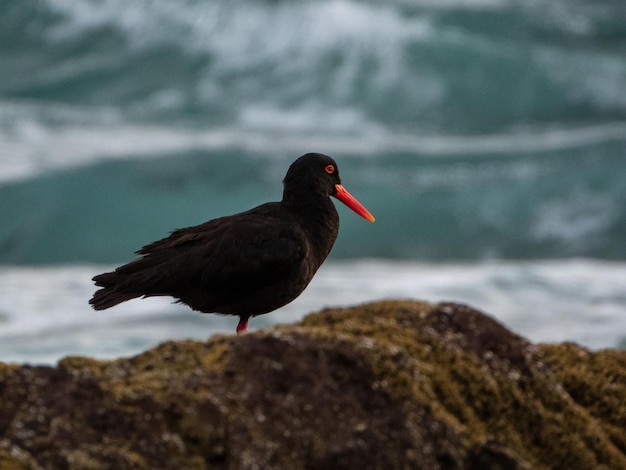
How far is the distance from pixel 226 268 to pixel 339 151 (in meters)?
18.1

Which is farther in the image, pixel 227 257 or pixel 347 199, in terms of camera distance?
pixel 347 199

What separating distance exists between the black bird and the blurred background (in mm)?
9855

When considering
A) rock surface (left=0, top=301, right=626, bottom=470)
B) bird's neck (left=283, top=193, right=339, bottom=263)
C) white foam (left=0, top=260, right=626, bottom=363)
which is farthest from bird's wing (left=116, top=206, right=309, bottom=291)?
white foam (left=0, top=260, right=626, bottom=363)

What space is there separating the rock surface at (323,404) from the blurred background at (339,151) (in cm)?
1241

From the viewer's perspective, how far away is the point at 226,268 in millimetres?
6953

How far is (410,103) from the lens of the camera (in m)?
26.1

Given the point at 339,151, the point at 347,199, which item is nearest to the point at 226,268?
the point at 347,199

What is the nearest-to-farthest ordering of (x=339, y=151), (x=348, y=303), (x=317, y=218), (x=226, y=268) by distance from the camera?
(x=226, y=268), (x=317, y=218), (x=348, y=303), (x=339, y=151)

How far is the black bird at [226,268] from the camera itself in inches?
274

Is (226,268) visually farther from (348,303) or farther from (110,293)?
(348,303)

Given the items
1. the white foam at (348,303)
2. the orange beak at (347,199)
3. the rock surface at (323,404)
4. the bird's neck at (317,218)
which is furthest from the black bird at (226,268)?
the white foam at (348,303)

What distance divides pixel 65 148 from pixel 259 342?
20.7 metres

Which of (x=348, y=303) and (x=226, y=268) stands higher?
(x=348, y=303)

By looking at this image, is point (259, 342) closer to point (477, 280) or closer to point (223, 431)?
point (223, 431)
